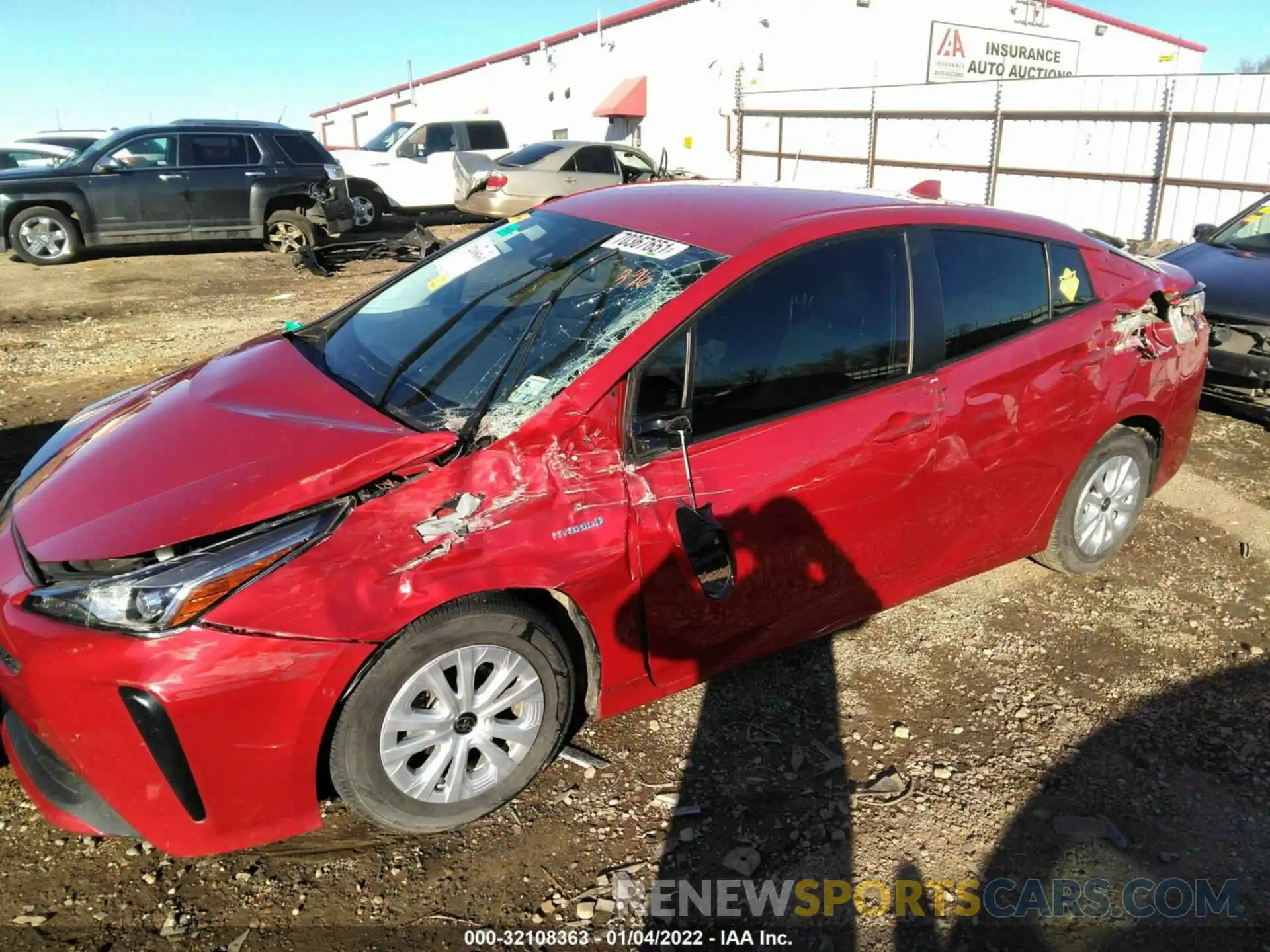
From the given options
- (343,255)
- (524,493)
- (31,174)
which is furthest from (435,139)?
(524,493)

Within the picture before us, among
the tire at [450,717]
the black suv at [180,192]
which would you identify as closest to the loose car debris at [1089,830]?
the tire at [450,717]

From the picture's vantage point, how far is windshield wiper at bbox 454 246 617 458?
2527mm

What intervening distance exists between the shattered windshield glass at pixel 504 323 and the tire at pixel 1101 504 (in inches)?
82.2

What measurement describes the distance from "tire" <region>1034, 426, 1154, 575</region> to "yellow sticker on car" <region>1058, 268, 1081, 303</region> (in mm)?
650

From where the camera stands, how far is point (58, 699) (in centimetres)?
221

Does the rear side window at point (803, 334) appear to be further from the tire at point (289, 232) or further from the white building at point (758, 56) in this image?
the white building at point (758, 56)

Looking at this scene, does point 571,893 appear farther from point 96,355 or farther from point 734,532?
point 96,355

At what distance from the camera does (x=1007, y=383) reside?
132 inches

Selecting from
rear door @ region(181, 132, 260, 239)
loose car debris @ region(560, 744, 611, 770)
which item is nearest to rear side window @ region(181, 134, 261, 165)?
rear door @ region(181, 132, 260, 239)

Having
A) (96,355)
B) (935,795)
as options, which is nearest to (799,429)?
(935,795)

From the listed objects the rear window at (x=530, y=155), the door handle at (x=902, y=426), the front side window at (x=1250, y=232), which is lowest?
the door handle at (x=902, y=426)

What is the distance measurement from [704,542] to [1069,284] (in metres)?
2.19

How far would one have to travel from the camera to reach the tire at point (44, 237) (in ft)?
37.4

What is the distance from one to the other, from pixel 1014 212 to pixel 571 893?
307cm
